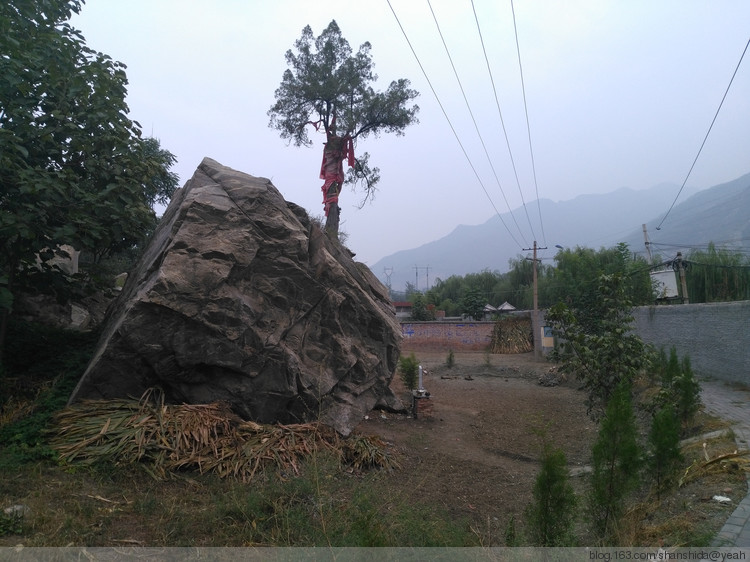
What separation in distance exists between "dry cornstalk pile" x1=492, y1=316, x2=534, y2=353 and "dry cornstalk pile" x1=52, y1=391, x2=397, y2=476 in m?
22.5

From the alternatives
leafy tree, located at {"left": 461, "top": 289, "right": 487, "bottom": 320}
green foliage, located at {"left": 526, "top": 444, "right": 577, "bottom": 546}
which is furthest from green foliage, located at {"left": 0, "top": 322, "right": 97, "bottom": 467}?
leafy tree, located at {"left": 461, "top": 289, "right": 487, "bottom": 320}

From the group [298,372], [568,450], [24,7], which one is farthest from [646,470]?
[24,7]

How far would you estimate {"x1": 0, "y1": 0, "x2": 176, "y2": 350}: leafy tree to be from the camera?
6.18 meters

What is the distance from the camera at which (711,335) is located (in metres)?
13.4

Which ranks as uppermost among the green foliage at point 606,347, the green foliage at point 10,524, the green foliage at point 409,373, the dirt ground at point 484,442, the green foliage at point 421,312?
the green foliage at point 421,312

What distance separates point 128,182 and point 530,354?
22.3 meters

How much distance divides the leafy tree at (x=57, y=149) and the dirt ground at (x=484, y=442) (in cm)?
476

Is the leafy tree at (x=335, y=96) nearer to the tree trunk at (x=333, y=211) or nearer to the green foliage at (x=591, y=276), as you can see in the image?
the tree trunk at (x=333, y=211)

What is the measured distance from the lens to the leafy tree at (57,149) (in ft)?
20.3

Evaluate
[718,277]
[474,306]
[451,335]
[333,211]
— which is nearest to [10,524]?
[333,211]

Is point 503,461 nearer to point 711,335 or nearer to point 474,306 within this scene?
point 711,335

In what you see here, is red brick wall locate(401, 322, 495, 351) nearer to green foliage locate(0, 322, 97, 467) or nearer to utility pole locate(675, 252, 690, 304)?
utility pole locate(675, 252, 690, 304)

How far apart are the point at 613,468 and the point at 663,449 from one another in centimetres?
115

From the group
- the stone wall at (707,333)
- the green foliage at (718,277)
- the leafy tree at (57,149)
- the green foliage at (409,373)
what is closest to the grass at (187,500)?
the leafy tree at (57,149)
